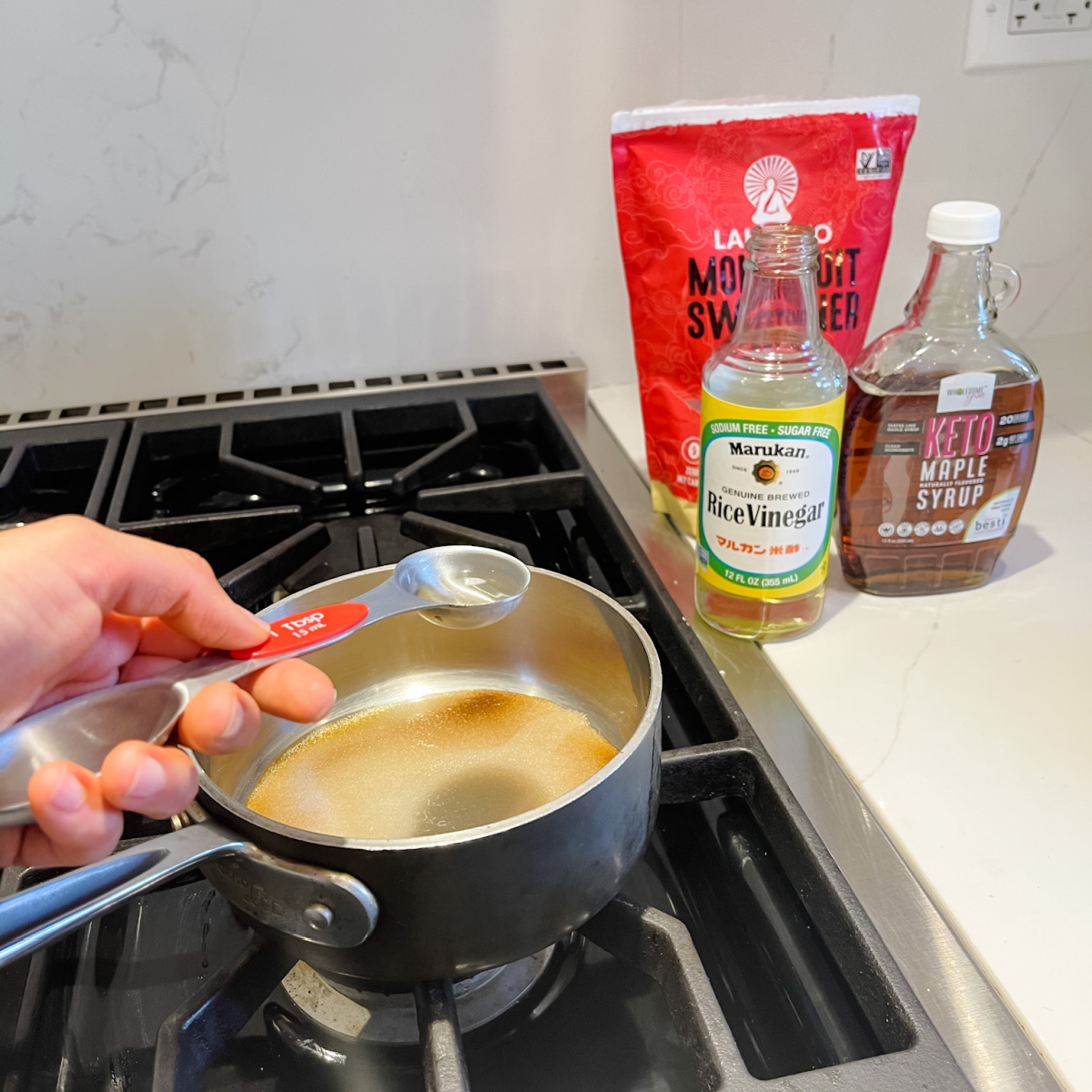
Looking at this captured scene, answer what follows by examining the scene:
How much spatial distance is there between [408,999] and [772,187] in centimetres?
52

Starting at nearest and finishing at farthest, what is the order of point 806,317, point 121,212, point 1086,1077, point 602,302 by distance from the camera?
point 1086,1077, point 806,317, point 121,212, point 602,302

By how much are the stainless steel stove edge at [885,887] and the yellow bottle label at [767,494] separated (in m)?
0.05

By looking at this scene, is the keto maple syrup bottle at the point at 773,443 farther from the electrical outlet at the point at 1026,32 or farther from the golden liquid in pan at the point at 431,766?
the electrical outlet at the point at 1026,32

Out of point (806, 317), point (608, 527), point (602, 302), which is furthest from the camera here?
point (602, 302)

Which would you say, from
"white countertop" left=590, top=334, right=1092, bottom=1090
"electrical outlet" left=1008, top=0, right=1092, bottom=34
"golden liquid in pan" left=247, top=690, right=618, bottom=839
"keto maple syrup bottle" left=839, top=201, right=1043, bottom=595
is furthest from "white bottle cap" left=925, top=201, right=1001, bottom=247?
"electrical outlet" left=1008, top=0, right=1092, bottom=34

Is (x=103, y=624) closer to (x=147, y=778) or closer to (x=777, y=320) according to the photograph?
(x=147, y=778)

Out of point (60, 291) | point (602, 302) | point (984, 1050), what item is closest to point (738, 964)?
point (984, 1050)

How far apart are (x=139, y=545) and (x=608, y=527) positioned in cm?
33

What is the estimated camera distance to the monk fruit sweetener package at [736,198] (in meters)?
0.60

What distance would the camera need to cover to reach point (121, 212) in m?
0.78

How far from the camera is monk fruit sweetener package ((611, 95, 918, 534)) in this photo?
1.98ft

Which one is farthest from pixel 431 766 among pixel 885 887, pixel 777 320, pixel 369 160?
pixel 369 160

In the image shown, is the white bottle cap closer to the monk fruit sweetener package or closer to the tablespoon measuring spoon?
the monk fruit sweetener package

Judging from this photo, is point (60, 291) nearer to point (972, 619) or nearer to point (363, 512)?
point (363, 512)
